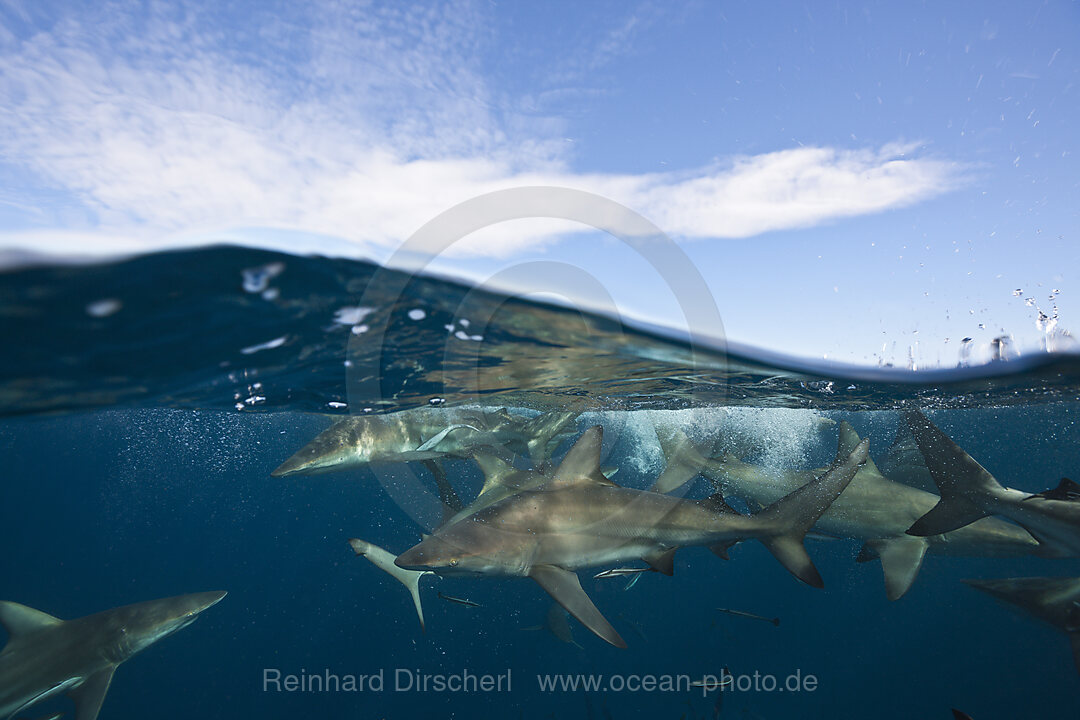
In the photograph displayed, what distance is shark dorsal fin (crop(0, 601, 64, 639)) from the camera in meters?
7.88

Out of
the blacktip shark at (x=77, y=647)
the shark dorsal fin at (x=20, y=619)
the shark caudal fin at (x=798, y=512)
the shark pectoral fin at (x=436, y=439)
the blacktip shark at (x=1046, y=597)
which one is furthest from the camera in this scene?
the shark pectoral fin at (x=436, y=439)

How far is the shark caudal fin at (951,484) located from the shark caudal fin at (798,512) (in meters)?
1.27

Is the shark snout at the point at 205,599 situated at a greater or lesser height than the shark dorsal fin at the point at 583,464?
lesser

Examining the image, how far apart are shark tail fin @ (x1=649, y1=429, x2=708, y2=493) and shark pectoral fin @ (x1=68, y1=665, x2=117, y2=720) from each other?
8985 millimetres

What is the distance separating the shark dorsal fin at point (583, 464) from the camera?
5.48 metres

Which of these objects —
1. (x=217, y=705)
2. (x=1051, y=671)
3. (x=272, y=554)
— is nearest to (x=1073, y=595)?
(x=1051, y=671)

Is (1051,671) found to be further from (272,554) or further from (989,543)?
(272,554)

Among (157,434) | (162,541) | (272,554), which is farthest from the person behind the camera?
(272,554)

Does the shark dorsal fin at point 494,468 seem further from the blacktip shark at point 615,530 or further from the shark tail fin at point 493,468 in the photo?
the blacktip shark at point 615,530

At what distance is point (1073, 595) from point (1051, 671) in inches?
2158

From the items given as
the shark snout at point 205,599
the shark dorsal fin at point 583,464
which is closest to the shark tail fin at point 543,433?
the shark dorsal fin at point 583,464

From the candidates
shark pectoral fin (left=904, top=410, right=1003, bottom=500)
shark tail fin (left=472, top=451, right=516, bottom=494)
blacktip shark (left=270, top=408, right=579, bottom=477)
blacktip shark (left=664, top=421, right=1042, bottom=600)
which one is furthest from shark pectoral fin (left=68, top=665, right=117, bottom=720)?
shark pectoral fin (left=904, top=410, right=1003, bottom=500)

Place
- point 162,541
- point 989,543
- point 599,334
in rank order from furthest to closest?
point 162,541 → point 599,334 → point 989,543

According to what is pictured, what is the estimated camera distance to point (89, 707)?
7.38 metres
